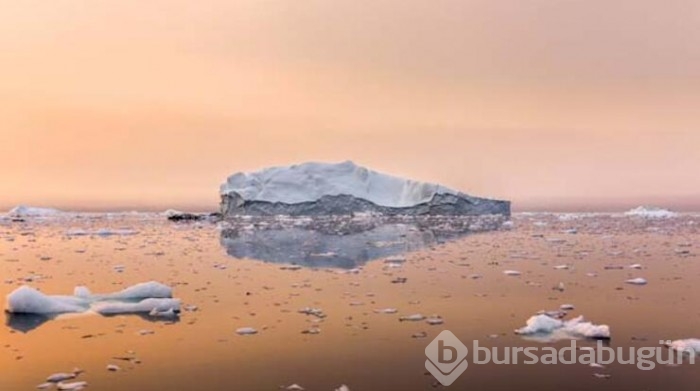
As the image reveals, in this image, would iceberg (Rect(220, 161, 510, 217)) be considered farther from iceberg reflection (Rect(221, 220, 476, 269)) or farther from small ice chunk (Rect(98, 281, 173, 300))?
small ice chunk (Rect(98, 281, 173, 300))

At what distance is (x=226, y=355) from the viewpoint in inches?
254

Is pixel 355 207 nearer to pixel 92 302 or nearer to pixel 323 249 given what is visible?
pixel 323 249

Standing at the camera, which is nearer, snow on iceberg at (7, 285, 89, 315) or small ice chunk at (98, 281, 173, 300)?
snow on iceberg at (7, 285, 89, 315)

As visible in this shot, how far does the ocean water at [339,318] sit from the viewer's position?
574 centimetres

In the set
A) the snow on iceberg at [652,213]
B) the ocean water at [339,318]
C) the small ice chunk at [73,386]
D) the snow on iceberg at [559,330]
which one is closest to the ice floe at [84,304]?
the ocean water at [339,318]

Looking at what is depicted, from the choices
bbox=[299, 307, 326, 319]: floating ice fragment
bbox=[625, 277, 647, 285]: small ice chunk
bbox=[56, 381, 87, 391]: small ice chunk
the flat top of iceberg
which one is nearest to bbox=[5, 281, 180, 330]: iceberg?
bbox=[299, 307, 326, 319]: floating ice fragment

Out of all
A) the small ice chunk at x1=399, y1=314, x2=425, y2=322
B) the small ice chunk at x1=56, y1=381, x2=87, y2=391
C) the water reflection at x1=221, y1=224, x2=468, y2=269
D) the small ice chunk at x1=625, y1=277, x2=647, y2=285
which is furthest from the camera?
the water reflection at x1=221, y1=224, x2=468, y2=269

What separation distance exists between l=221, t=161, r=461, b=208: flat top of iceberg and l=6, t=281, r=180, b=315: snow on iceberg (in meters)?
→ 32.9

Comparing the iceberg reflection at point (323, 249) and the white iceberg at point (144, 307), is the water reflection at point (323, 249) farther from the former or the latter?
the white iceberg at point (144, 307)

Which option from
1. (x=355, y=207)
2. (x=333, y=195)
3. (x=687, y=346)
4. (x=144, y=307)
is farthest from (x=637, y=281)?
(x=355, y=207)

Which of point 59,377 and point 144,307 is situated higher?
point 144,307

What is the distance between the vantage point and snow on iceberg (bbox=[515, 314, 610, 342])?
6992 millimetres

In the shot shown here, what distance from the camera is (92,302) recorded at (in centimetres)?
907

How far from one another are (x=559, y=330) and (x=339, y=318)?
2.67 m
